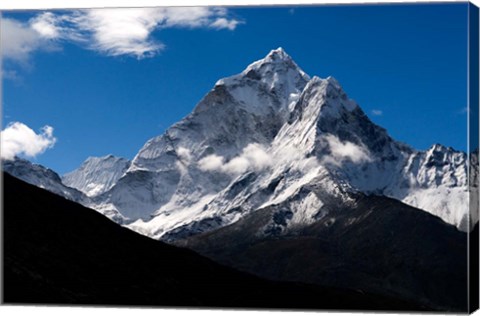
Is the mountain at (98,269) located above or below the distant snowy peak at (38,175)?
below

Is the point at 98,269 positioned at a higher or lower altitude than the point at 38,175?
lower

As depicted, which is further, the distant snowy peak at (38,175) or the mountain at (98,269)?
the distant snowy peak at (38,175)

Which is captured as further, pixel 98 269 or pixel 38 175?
pixel 38 175

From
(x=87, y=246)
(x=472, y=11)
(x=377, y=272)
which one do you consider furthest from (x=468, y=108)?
(x=377, y=272)

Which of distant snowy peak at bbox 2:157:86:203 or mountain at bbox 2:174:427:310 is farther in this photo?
distant snowy peak at bbox 2:157:86:203

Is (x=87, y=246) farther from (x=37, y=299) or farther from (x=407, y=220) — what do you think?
(x=407, y=220)
